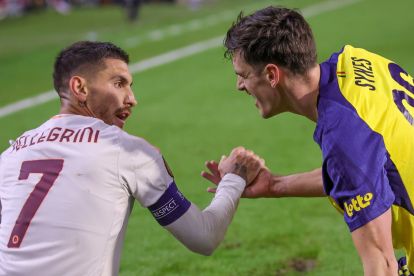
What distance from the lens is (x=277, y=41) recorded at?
3.92 meters

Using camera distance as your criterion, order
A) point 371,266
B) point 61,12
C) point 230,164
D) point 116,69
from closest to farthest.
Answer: point 371,266 < point 116,69 < point 230,164 < point 61,12

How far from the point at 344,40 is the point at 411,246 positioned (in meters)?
14.5

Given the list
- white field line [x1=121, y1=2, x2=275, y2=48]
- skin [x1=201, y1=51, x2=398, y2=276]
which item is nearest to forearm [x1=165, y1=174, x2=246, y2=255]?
skin [x1=201, y1=51, x2=398, y2=276]

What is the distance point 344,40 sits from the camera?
59.3ft

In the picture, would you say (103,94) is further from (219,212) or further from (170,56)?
(170,56)

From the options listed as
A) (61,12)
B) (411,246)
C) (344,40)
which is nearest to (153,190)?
(411,246)

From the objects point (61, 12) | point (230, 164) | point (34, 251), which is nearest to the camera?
point (34, 251)

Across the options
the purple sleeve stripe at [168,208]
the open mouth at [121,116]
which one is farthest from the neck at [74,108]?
the purple sleeve stripe at [168,208]

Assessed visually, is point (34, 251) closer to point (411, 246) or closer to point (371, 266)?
point (371, 266)

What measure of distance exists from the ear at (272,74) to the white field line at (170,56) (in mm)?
9163

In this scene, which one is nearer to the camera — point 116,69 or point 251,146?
point 116,69

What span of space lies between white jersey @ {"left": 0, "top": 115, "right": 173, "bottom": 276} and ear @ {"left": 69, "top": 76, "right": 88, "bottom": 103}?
0.72ft

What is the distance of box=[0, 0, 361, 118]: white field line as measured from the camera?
13.2 metres

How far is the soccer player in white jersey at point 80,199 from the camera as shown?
3.69 meters
